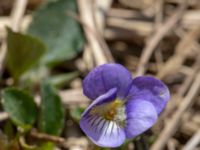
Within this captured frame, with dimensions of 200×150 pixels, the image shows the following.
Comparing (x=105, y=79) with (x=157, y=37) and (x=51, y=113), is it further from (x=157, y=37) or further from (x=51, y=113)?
(x=157, y=37)

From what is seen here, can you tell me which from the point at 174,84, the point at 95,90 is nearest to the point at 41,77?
the point at 174,84

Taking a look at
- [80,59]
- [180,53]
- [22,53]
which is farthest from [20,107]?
[180,53]

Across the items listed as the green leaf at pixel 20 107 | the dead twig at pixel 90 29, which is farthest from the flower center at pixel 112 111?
the dead twig at pixel 90 29

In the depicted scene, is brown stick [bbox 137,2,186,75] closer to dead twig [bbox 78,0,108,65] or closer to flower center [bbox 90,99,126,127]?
dead twig [bbox 78,0,108,65]

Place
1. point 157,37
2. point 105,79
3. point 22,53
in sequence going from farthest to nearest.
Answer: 1. point 157,37
2. point 22,53
3. point 105,79

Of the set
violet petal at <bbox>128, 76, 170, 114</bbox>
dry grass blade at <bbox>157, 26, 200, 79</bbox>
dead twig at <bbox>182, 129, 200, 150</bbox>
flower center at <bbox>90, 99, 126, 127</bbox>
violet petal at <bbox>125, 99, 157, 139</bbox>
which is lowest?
dead twig at <bbox>182, 129, 200, 150</bbox>

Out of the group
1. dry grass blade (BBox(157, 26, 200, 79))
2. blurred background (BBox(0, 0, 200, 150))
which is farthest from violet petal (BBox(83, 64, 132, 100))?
dry grass blade (BBox(157, 26, 200, 79))

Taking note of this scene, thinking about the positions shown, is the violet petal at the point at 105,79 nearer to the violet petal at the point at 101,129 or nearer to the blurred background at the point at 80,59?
the violet petal at the point at 101,129
